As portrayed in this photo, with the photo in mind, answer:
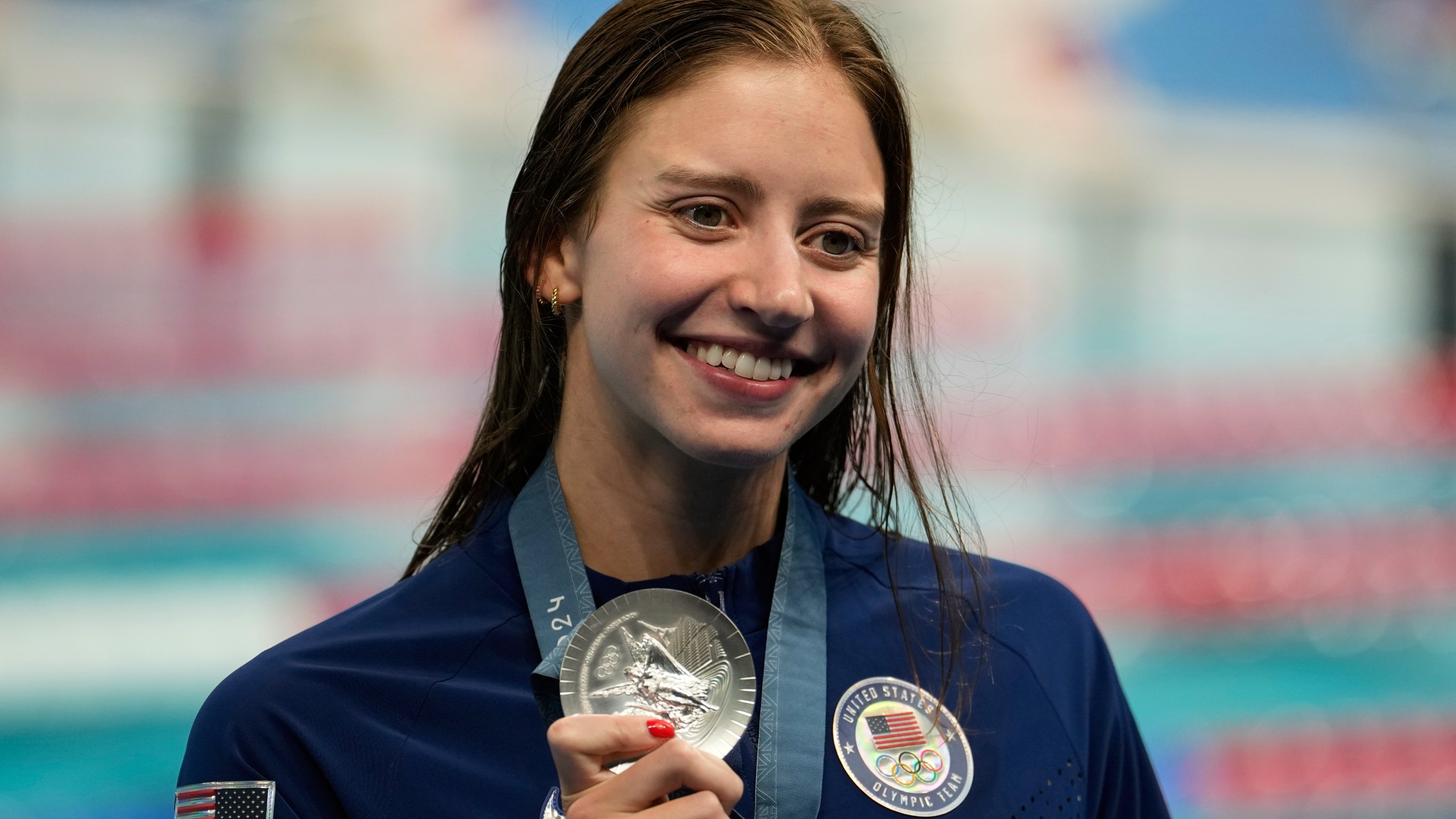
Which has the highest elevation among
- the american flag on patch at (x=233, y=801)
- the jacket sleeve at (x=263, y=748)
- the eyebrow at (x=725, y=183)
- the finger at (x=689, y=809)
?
the eyebrow at (x=725, y=183)

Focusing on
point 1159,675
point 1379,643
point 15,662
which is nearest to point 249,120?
point 15,662

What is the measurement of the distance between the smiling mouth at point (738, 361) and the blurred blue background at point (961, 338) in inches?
70.2

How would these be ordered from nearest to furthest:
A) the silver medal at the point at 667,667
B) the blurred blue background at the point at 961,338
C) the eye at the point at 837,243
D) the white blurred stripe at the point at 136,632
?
1. the silver medal at the point at 667,667
2. the eye at the point at 837,243
3. the white blurred stripe at the point at 136,632
4. the blurred blue background at the point at 961,338

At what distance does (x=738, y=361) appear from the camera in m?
1.44

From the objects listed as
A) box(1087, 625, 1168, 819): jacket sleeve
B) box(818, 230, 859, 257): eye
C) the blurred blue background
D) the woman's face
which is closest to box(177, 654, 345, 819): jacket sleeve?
the woman's face

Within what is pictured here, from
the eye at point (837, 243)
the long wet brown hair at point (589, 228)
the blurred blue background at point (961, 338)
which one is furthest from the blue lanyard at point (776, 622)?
the blurred blue background at point (961, 338)

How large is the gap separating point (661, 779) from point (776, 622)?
0.39 meters

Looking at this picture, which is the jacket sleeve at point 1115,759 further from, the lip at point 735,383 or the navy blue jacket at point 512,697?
the lip at point 735,383

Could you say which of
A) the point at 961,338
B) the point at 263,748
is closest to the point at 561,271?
the point at 263,748

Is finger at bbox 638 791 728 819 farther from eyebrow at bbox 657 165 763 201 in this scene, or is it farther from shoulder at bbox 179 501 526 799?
eyebrow at bbox 657 165 763 201

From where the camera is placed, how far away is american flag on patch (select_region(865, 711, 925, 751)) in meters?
1.54

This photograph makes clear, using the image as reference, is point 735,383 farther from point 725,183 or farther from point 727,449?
point 725,183

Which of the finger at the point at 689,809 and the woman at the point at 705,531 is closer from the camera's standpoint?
the finger at the point at 689,809

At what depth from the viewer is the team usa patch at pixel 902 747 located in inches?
58.9
